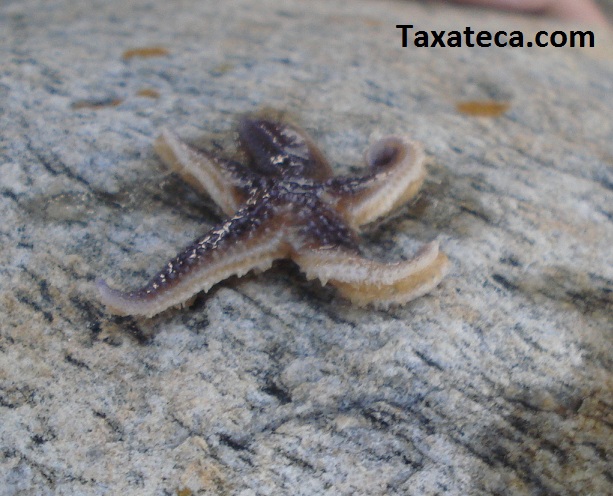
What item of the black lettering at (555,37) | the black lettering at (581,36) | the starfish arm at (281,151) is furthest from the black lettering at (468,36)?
the starfish arm at (281,151)

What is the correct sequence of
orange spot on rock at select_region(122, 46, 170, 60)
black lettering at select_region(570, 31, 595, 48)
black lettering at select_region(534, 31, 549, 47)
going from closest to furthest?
orange spot on rock at select_region(122, 46, 170, 60) < black lettering at select_region(534, 31, 549, 47) < black lettering at select_region(570, 31, 595, 48)

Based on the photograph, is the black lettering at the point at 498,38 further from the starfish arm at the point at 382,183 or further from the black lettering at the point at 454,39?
the starfish arm at the point at 382,183

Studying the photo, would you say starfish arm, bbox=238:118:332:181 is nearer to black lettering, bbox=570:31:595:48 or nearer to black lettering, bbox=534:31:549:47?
black lettering, bbox=534:31:549:47

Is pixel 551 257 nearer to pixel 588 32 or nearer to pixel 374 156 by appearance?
pixel 374 156

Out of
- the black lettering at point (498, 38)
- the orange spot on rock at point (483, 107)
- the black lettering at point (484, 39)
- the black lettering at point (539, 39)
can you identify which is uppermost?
the black lettering at point (484, 39)

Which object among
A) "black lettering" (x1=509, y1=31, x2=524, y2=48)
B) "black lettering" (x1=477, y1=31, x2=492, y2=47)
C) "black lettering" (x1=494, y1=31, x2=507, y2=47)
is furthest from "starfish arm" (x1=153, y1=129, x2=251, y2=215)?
"black lettering" (x1=509, y1=31, x2=524, y2=48)

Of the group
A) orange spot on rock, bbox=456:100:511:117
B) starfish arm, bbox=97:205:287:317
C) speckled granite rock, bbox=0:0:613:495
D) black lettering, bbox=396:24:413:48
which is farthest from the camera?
black lettering, bbox=396:24:413:48
